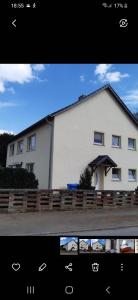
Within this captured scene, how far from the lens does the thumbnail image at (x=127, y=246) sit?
3.62 ft

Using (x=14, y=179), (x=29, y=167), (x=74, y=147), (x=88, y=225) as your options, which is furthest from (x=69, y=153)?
(x=88, y=225)

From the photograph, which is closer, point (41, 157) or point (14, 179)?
point (14, 179)

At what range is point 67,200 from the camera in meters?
4.12

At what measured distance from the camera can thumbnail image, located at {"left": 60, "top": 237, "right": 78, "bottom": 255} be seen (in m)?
1.07

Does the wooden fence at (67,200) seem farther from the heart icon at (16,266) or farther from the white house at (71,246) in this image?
the heart icon at (16,266)

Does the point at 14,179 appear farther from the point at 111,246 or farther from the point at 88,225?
the point at 111,246

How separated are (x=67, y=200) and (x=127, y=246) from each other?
3.03m

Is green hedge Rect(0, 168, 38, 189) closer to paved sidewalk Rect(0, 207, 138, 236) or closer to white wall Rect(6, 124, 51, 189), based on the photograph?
white wall Rect(6, 124, 51, 189)

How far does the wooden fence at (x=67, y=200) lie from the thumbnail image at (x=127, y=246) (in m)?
1.33

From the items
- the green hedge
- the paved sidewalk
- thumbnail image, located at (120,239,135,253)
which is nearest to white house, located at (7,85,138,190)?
the green hedge

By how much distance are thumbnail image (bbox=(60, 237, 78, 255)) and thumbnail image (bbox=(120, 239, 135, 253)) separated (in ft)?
0.50
